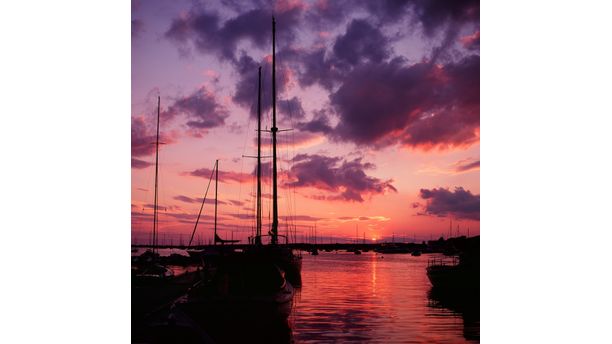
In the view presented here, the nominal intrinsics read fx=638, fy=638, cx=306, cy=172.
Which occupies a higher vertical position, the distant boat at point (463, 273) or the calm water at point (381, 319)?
the distant boat at point (463, 273)

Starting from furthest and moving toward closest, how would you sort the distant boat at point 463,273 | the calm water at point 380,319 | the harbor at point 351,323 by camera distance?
the distant boat at point 463,273
the calm water at point 380,319
the harbor at point 351,323

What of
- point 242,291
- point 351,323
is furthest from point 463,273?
point 242,291

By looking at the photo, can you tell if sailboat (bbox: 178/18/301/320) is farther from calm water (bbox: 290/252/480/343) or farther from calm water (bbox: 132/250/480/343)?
calm water (bbox: 290/252/480/343)

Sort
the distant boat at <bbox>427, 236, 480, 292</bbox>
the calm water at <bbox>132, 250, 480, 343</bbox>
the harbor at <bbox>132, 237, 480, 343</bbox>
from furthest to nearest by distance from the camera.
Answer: the distant boat at <bbox>427, 236, 480, 292</bbox> → the calm water at <bbox>132, 250, 480, 343</bbox> → the harbor at <bbox>132, 237, 480, 343</bbox>

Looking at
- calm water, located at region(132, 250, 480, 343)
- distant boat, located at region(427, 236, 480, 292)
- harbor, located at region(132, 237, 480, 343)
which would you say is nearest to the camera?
harbor, located at region(132, 237, 480, 343)

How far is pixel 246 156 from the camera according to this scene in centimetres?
2167

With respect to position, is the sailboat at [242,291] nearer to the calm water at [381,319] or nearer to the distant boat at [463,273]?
the calm water at [381,319]

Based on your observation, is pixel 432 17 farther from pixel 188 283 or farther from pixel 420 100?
pixel 188 283

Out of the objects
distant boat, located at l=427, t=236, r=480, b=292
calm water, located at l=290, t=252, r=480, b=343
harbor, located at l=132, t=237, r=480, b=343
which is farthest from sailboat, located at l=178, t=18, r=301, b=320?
distant boat, located at l=427, t=236, r=480, b=292

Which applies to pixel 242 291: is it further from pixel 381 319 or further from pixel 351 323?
A: pixel 381 319

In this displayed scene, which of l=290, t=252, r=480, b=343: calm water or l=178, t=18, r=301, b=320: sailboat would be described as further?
l=290, t=252, r=480, b=343: calm water

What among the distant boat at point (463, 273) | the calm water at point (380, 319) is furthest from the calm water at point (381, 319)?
the distant boat at point (463, 273)

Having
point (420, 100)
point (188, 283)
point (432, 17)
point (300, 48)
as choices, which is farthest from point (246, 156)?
point (432, 17)
